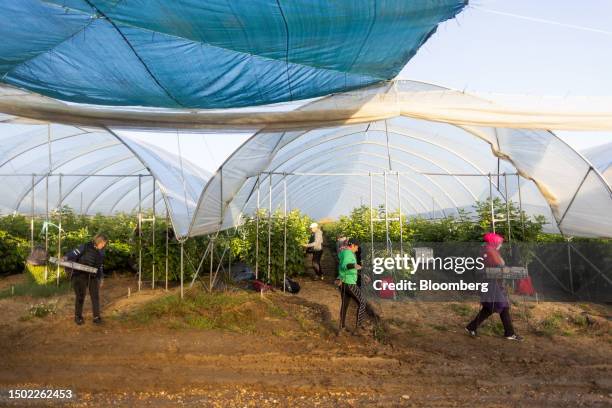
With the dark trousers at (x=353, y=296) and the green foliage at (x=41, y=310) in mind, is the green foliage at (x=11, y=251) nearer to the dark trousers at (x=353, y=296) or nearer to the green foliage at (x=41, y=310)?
the green foliage at (x=41, y=310)

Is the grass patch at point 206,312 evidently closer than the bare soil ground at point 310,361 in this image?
No

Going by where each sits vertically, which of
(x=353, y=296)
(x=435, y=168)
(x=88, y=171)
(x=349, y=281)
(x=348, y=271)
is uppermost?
(x=88, y=171)

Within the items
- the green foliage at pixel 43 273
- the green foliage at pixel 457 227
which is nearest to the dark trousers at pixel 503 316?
the green foliage at pixel 457 227

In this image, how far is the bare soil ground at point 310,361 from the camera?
15.2 ft

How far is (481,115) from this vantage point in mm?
4648

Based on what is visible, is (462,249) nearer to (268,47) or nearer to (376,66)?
(376,66)

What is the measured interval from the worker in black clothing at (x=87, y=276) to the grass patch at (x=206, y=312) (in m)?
0.50

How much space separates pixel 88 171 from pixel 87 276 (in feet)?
23.5

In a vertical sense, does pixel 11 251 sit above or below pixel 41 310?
above

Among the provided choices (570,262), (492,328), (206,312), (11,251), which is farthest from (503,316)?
(11,251)

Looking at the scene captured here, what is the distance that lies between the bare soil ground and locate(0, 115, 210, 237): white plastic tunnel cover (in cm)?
242

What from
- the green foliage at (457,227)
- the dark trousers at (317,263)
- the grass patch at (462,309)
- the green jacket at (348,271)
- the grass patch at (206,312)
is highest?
the green foliage at (457,227)

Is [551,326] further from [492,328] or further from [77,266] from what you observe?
[77,266]

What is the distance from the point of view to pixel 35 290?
1014 centimetres
